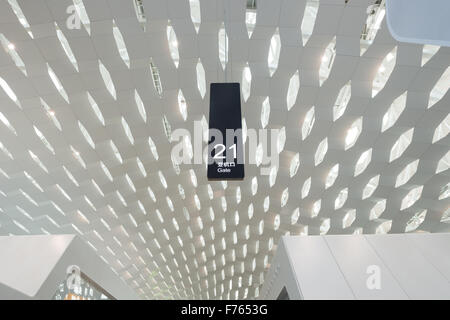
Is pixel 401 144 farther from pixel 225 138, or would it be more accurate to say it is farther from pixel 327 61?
pixel 225 138

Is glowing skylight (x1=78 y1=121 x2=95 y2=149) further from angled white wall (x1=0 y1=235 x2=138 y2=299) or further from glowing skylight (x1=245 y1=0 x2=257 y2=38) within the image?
angled white wall (x1=0 y1=235 x2=138 y2=299)

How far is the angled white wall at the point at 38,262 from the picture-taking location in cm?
398

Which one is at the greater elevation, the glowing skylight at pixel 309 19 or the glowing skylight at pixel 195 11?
the glowing skylight at pixel 195 11

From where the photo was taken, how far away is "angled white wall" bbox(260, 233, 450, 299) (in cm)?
418

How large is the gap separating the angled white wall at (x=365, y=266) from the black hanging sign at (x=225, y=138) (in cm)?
157

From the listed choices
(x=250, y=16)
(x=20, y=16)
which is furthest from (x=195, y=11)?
(x=20, y=16)

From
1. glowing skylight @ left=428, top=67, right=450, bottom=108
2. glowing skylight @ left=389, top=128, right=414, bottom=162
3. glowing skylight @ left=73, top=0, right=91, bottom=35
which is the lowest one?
glowing skylight @ left=428, top=67, right=450, bottom=108

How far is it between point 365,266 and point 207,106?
27.3 ft

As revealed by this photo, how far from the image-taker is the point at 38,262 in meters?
4.31

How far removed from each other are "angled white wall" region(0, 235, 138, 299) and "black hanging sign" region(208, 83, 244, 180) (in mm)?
2556

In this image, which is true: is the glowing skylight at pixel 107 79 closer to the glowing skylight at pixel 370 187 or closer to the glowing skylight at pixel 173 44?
the glowing skylight at pixel 173 44

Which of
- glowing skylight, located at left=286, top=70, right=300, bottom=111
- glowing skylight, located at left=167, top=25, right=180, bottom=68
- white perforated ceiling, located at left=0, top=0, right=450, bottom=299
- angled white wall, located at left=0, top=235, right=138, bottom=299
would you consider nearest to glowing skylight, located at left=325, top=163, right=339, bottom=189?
white perforated ceiling, located at left=0, top=0, right=450, bottom=299

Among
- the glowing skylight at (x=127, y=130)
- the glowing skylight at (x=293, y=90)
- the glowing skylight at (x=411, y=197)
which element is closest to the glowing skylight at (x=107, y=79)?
the glowing skylight at (x=127, y=130)
